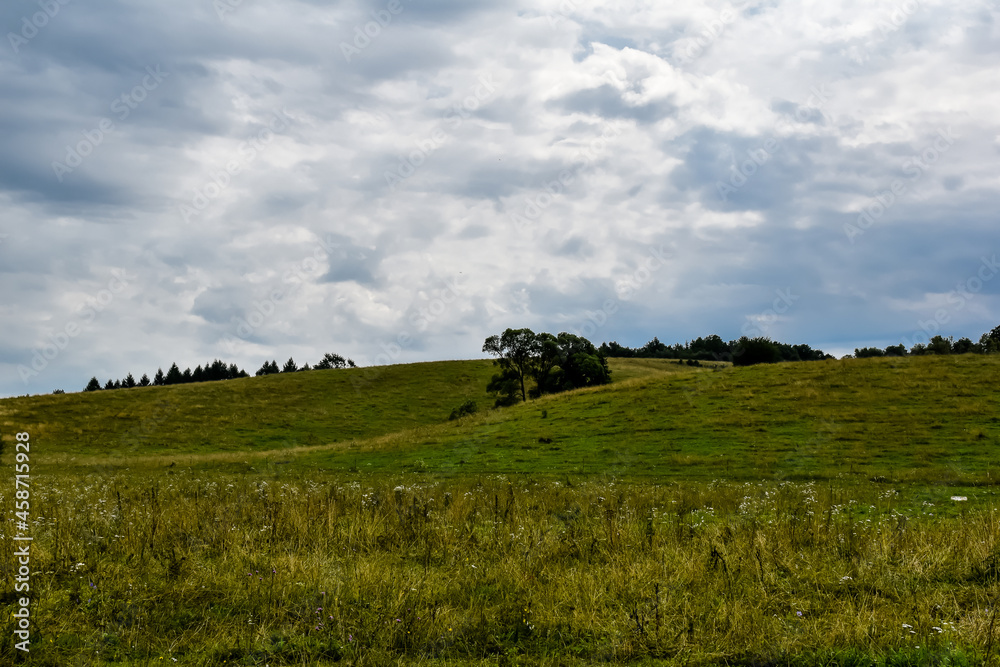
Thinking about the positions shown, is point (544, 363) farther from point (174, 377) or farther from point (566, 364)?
point (174, 377)

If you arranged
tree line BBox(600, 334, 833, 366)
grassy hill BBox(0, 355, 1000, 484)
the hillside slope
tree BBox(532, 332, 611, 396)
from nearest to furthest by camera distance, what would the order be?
the hillside slope
grassy hill BBox(0, 355, 1000, 484)
tree BBox(532, 332, 611, 396)
tree line BBox(600, 334, 833, 366)

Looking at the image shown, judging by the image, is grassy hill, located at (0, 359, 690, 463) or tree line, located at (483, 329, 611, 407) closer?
grassy hill, located at (0, 359, 690, 463)

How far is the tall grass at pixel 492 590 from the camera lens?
5.74 meters

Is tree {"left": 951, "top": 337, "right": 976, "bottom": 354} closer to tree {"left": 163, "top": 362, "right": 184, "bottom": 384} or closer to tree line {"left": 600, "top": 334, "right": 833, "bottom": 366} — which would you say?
tree line {"left": 600, "top": 334, "right": 833, "bottom": 366}

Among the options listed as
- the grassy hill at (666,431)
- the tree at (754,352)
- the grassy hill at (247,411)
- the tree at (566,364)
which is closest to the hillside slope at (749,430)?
the grassy hill at (666,431)

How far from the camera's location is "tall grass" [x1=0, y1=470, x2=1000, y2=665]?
5.74m

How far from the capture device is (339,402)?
87.8 metres

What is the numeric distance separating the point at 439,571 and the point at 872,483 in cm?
2043

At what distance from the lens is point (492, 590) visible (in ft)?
23.2

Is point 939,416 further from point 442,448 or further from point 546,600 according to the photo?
point 546,600

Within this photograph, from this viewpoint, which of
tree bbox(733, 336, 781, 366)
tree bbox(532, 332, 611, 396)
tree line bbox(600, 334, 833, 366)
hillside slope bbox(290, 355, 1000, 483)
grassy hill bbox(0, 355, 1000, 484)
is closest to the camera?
hillside slope bbox(290, 355, 1000, 483)

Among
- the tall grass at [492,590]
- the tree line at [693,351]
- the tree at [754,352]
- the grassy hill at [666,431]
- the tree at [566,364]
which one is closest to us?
the tall grass at [492,590]
